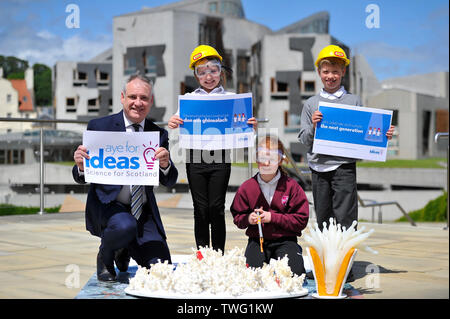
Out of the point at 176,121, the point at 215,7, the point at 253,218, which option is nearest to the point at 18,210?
the point at 176,121

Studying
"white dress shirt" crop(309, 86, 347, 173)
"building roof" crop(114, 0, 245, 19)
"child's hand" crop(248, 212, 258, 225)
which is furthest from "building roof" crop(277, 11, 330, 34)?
"child's hand" crop(248, 212, 258, 225)

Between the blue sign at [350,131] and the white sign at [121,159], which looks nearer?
the white sign at [121,159]

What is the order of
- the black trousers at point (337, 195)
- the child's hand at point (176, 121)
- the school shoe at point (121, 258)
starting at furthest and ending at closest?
the black trousers at point (337, 195) → the child's hand at point (176, 121) → the school shoe at point (121, 258)

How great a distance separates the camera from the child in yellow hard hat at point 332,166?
13.1ft

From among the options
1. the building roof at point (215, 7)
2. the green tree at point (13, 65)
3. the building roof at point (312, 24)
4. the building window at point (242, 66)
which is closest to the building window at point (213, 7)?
the building roof at point (215, 7)

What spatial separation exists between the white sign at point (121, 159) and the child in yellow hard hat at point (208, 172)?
1.53 feet

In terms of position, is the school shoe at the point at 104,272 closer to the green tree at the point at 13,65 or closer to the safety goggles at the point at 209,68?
the safety goggles at the point at 209,68

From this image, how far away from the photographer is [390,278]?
375cm

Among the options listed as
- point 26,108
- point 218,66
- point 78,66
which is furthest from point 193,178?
point 26,108

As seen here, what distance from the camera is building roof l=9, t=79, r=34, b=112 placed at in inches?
3226

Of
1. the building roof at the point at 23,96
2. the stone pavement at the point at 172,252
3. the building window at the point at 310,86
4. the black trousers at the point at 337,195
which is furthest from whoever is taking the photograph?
the building roof at the point at 23,96

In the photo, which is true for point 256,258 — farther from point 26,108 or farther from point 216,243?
point 26,108

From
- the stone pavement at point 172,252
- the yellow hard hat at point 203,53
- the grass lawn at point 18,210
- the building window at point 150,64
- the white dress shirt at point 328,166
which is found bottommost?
the grass lawn at point 18,210

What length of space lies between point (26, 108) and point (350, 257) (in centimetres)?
8297
